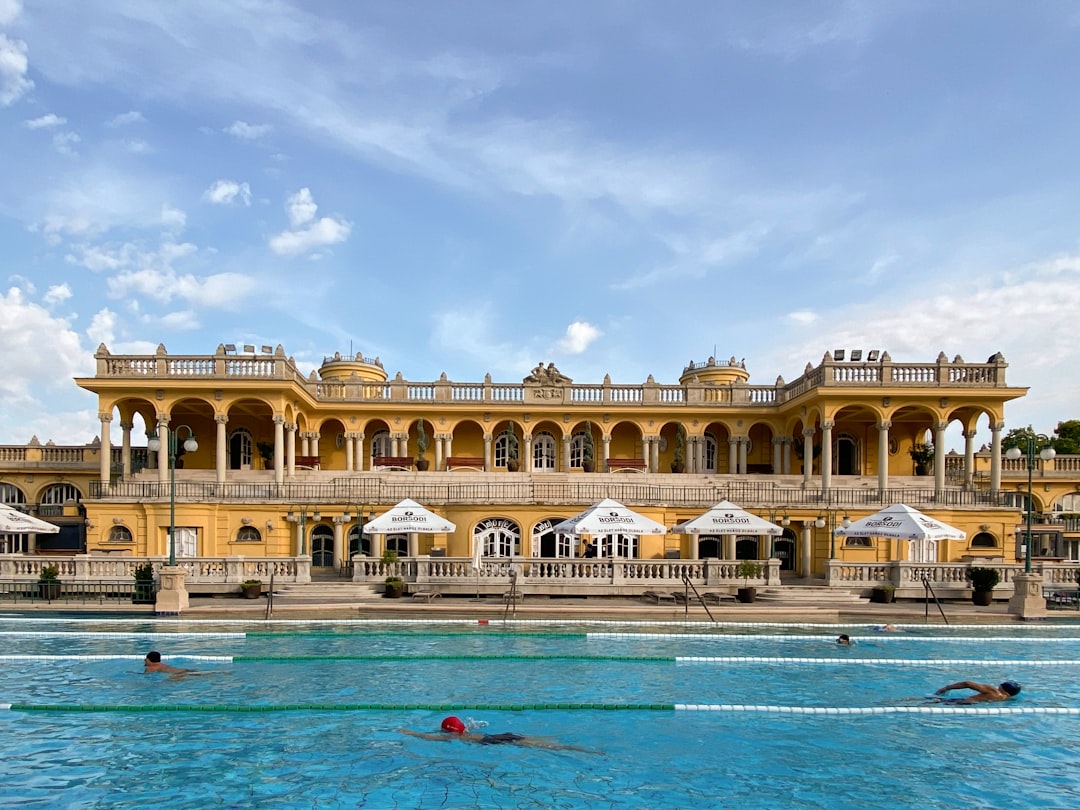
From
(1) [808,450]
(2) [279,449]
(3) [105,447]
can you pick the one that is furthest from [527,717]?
(3) [105,447]

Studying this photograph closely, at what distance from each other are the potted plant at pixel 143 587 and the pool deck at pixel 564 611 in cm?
68

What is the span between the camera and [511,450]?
1660 inches

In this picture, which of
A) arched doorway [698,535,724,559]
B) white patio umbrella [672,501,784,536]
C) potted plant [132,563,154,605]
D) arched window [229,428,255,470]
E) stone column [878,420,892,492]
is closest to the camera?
potted plant [132,563,154,605]

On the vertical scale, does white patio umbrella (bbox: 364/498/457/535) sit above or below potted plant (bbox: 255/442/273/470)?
below

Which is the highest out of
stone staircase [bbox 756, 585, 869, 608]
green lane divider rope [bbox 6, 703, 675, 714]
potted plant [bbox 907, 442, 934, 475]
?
potted plant [bbox 907, 442, 934, 475]

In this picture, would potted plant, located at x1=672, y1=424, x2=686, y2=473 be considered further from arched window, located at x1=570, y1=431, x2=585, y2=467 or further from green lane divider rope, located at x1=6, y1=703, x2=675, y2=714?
green lane divider rope, located at x1=6, y1=703, x2=675, y2=714

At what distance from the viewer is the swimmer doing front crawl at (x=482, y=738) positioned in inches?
430

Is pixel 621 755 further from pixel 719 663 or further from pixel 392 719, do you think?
pixel 719 663

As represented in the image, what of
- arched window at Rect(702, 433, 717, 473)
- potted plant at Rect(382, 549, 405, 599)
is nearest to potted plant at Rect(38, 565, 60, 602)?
potted plant at Rect(382, 549, 405, 599)

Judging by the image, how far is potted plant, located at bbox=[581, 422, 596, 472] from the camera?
133 feet

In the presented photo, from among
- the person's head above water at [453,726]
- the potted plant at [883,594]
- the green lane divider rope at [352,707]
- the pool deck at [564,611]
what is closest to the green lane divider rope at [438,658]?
the green lane divider rope at [352,707]

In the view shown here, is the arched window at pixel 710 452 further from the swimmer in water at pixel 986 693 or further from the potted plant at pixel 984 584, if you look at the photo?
the swimmer in water at pixel 986 693

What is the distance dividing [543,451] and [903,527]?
77.3ft

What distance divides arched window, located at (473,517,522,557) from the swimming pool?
1231 centimetres
